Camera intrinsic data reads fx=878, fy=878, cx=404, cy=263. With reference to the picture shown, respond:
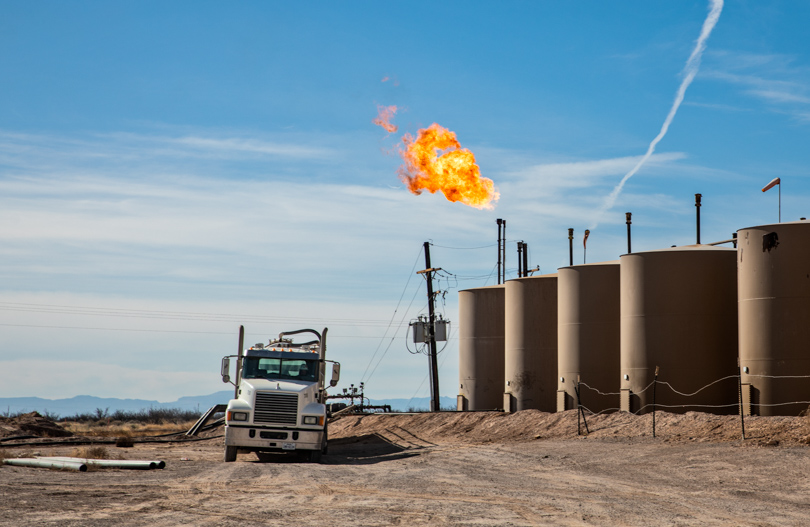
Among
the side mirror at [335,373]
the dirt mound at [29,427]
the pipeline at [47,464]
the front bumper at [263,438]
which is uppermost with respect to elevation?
the side mirror at [335,373]

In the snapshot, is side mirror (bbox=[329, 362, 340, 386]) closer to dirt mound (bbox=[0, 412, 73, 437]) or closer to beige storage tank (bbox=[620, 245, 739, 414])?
beige storage tank (bbox=[620, 245, 739, 414])

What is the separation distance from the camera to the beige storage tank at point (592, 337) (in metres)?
34.6

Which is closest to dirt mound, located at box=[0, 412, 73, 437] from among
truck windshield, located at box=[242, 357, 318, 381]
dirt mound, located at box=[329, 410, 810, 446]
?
dirt mound, located at box=[329, 410, 810, 446]

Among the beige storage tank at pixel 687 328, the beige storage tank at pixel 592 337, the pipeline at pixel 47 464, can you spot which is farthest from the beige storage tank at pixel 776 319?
the pipeline at pixel 47 464

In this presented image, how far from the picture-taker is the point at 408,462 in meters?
23.8

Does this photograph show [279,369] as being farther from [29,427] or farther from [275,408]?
[29,427]

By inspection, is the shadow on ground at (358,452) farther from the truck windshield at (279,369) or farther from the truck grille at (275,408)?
the truck windshield at (279,369)

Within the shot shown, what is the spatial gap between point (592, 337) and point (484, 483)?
17672mm

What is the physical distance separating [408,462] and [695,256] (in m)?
13.8

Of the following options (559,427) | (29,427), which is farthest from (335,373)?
(29,427)

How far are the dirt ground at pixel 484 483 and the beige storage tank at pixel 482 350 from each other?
12.6 metres

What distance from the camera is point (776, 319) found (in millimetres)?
26797

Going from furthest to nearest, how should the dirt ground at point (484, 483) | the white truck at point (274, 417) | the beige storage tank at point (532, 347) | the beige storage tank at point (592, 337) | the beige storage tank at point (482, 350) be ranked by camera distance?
the beige storage tank at point (482, 350)
the beige storage tank at point (532, 347)
the beige storage tank at point (592, 337)
the white truck at point (274, 417)
the dirt ground at point (484, 483)

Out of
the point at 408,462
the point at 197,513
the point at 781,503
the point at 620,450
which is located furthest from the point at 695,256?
the point at 197,513
